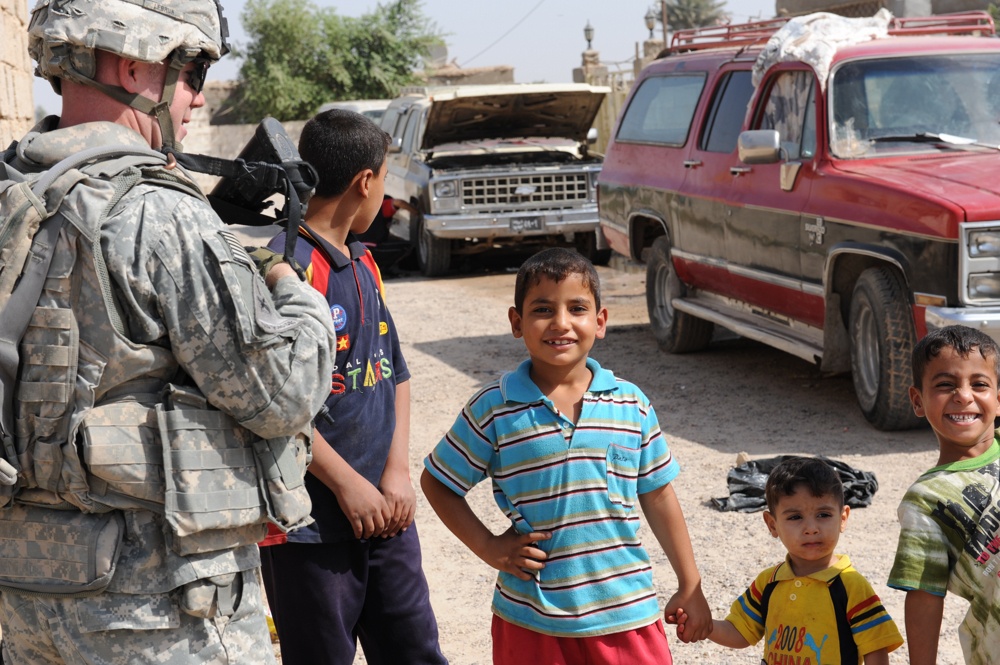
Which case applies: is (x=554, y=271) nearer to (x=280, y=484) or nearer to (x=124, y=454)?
(x=280, y=484)

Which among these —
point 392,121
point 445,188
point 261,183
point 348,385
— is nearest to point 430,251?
point 445,188

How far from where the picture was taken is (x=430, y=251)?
46.1 feet

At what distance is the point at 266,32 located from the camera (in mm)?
38000

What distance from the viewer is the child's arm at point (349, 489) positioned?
2.87 metres

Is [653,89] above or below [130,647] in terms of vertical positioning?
above

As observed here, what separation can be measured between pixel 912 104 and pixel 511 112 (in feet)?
26.1

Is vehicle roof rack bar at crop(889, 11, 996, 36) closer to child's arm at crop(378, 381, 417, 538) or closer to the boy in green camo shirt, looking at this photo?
the boy in green camo shirt

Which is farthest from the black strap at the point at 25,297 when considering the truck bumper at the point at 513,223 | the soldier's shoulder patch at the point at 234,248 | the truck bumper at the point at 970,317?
the truck bumper at the point at 513,223

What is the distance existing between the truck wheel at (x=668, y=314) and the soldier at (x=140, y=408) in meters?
7.02

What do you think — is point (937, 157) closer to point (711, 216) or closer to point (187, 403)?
point (711, 216)

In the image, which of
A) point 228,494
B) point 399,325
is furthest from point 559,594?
point 399,325

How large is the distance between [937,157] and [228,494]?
558 cm

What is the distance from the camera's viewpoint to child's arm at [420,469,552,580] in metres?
2.58

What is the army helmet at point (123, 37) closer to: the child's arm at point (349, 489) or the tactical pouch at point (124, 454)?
the tactical pouch at point (124, 454)
